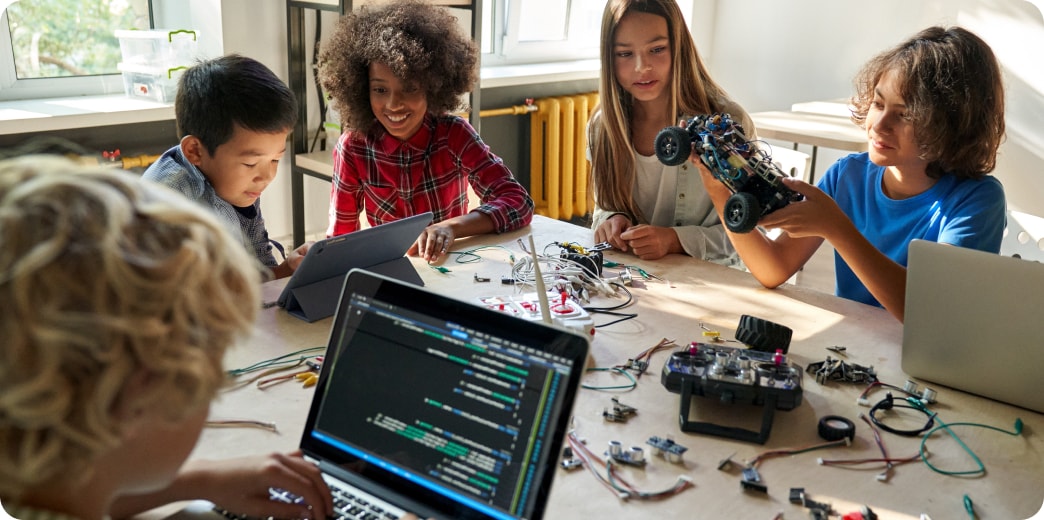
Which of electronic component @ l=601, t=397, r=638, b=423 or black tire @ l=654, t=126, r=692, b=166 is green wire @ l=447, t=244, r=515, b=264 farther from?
electronic component @ l=601, t=397, r=638, b=423

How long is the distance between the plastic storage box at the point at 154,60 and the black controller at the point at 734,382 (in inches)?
83.4

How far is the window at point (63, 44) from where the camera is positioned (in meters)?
2.69

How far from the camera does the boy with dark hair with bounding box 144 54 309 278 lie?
5.74 feet

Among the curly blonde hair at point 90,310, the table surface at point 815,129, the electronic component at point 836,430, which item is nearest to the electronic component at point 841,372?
the electronic component at point 836,430

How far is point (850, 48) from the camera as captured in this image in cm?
407

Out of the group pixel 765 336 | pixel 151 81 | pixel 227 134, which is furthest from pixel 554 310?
pixel 151 81

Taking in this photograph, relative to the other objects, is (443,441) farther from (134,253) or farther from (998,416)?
(998,416)

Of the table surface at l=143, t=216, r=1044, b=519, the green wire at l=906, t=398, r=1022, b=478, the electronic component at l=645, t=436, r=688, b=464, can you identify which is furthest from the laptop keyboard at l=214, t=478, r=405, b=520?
the green wire at l=906, t=398, r=1022, b=478

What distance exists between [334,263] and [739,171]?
0.76m

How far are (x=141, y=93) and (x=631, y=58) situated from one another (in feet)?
5.35

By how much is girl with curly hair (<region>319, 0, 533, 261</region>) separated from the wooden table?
1.47 meters

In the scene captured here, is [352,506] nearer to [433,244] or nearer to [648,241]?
[433,244]

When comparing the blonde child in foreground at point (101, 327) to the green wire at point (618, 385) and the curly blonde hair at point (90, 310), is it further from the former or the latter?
the green wire at point (618, 385)

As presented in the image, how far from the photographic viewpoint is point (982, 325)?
4.17ft
